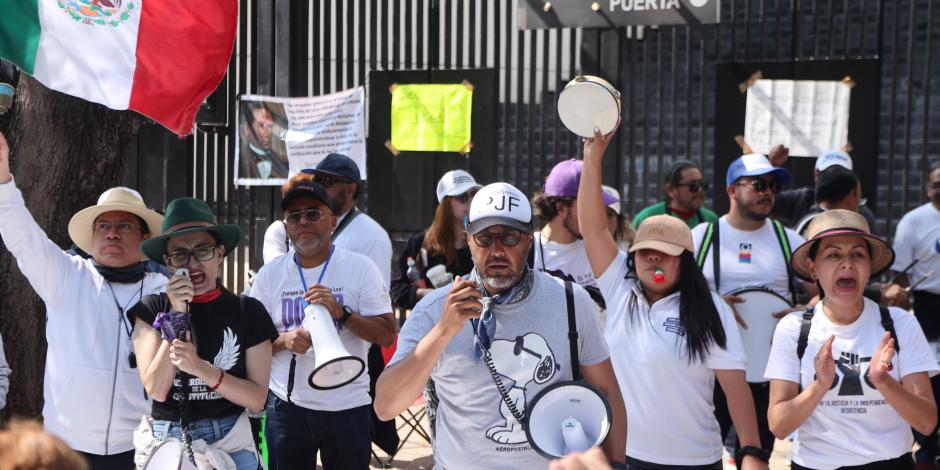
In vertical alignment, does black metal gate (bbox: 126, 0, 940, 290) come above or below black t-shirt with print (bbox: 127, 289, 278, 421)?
above

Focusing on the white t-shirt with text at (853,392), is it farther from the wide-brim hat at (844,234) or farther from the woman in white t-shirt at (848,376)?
the wide-brim hat at (844,234)

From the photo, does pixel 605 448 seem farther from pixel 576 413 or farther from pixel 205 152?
pixel 205 152

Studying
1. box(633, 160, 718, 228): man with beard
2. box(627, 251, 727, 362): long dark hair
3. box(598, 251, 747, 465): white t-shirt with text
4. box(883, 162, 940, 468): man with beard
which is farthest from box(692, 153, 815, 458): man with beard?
box(883, 162, 940, 468): man with beard

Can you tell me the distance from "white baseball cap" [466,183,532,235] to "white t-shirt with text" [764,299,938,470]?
4.78 feet

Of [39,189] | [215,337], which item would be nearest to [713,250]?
[215,337]

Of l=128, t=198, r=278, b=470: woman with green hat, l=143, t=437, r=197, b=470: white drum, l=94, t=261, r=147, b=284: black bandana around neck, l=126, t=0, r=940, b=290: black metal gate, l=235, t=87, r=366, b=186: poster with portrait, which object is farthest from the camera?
l=235, t=87, r=366, b=186: poster with portrait

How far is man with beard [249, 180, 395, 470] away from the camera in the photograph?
481 centimetres

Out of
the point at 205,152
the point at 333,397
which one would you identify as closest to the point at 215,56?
the point at 333,397

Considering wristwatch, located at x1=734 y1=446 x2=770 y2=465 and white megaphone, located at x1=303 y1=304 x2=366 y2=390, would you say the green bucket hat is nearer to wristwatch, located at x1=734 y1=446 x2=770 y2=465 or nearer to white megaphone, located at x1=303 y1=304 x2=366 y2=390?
white megaphone, located at x1=303 y1=304 x2=366 y2=390

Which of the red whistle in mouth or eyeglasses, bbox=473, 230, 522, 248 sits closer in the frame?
eyeglasses, bbox=473, 230, 522, 248

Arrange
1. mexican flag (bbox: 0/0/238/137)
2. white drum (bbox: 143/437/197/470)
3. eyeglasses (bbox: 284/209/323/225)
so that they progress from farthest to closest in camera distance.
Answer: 1. mexican flag (bbox: 0/0/238/137)
2. eyeglasses (bbox: 284/209/323/225)
3. white drum (bbox: 143/437/197/470)

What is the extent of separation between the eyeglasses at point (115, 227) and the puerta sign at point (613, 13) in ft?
15.4

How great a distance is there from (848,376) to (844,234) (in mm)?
570

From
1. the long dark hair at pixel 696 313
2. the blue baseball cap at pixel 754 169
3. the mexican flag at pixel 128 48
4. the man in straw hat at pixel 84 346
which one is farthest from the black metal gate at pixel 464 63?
the man in straw hat at pixel 84 346
